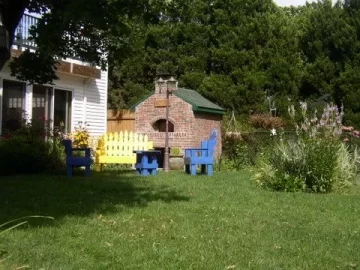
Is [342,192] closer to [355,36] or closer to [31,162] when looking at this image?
[31,162]

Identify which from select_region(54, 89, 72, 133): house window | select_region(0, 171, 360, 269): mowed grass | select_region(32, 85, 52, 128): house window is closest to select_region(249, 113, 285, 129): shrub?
select_region(54, 89, 72, 133): house window

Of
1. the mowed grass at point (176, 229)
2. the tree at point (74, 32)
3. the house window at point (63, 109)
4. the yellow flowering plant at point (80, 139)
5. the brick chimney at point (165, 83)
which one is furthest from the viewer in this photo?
the house window at point (63, 109)

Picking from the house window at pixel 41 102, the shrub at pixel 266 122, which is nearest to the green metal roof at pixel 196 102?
the shrub at pixel 266 122

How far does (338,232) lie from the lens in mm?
6090

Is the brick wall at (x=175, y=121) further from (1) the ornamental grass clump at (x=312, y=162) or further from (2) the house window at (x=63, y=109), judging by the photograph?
(1) the ornamental grass clump at (x=312, y=162)

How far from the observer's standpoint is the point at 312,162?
1004 centimetres

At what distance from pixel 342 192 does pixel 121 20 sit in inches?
239

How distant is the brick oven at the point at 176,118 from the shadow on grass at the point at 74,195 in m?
6.57

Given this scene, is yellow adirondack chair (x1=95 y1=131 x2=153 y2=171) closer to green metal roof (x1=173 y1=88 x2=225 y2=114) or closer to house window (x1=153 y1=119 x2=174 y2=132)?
green metal roof (x1=173 y1=88 x2=225 y2=114)

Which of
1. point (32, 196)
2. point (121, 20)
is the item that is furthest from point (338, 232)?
point (32, 196)

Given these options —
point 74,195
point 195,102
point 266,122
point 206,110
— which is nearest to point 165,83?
point 195,102

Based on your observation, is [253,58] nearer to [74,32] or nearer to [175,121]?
[175,121]

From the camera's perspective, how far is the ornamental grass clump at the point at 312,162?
396 inches

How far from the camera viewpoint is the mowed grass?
15.2 ft
